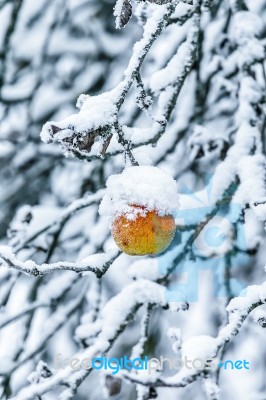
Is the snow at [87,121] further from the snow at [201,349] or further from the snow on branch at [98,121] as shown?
the snow at [201,349]

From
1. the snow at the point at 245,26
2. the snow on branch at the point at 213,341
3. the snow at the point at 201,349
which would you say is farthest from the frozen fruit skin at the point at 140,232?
the snow at the point at 245,26

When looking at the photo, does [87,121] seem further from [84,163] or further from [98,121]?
[84,163]

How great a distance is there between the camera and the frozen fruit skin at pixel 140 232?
1.33 metres

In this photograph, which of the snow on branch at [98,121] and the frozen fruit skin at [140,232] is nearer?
the snow on branch at [98,121]

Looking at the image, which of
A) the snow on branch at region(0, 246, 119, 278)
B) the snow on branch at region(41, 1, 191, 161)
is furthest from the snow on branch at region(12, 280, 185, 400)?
the snow on branch at region(41, 1, 191, 161)

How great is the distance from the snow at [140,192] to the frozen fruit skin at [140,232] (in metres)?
0.01

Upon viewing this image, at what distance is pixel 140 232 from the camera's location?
134 centimetres

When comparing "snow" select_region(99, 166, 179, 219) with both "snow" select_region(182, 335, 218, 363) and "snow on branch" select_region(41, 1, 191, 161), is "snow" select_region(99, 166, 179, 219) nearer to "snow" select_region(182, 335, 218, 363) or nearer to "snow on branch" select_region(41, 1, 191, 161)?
"snow on branch" select_region(41, 1, 191, 161)

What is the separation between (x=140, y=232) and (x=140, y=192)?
0.10 m

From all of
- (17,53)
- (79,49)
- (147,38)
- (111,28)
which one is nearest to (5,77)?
(17,53)

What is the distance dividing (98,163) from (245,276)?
1.03 metres

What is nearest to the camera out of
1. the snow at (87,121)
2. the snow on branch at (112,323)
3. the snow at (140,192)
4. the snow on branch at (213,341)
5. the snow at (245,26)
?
the snow at (87,121)

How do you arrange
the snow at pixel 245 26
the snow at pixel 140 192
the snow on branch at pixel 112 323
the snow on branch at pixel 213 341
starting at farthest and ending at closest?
the snow at pixel 245 26, the snow on branch at pixel 112 323, the snow on branch at pixel 213 341, the snow at pixel 140 192

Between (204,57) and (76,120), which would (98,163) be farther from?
(76,120)
